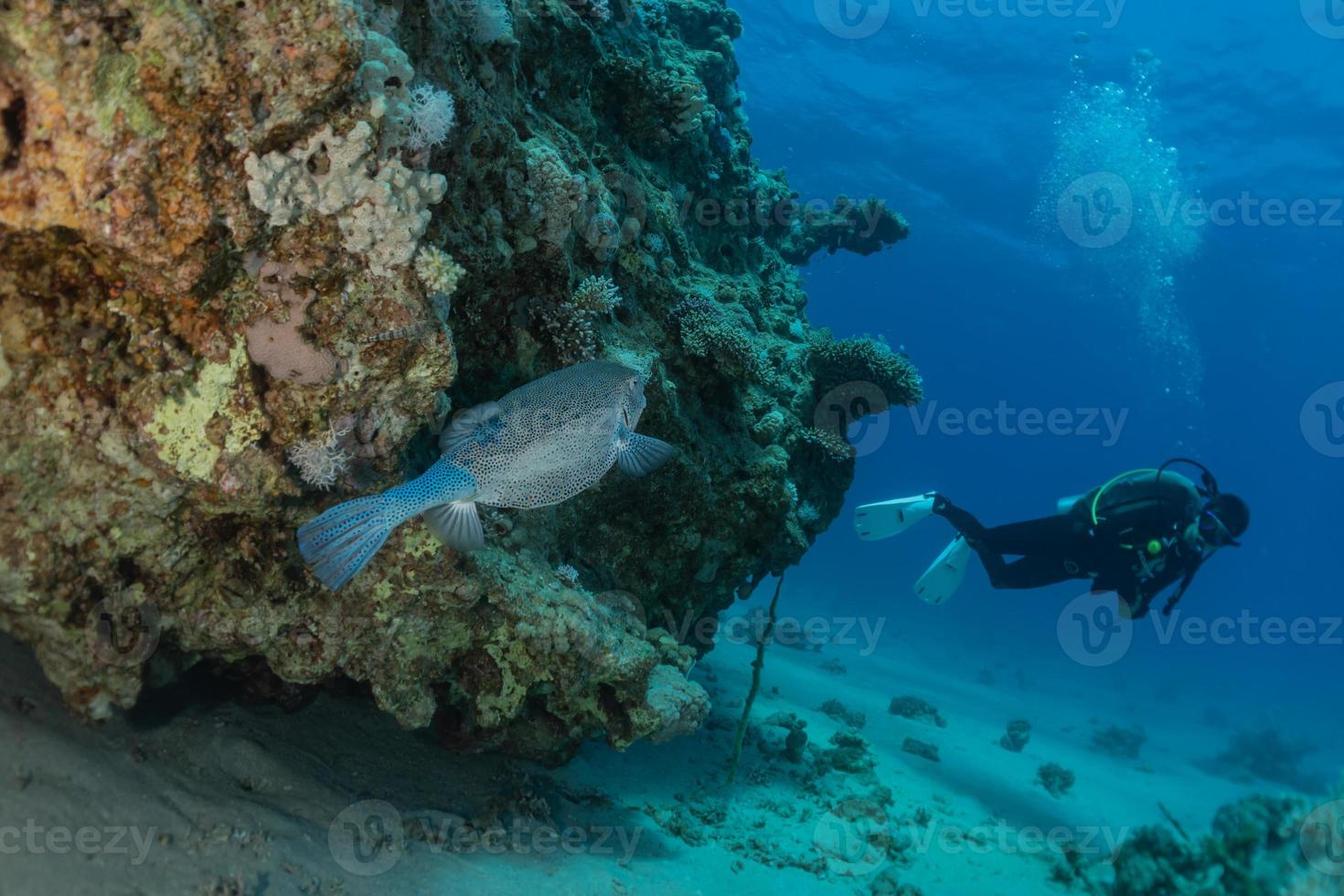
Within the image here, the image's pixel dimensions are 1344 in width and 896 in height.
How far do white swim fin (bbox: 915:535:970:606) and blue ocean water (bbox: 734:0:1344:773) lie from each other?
2444 mm

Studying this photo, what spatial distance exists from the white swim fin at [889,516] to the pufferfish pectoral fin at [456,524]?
858cm

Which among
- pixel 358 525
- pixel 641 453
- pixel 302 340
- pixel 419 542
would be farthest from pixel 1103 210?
pixel 358 525

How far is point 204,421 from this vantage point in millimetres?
2895

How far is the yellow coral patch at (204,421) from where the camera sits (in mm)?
2828

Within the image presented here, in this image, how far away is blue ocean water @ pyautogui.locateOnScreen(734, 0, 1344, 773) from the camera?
34.3 meters

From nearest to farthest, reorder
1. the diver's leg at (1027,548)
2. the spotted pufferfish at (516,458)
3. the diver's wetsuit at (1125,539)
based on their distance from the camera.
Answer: the spotted pufferfish at (516,458) → the diver's wetsuit at (1125,539) → the diver's leg at (1027,548)

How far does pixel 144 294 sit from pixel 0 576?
51.8 inches

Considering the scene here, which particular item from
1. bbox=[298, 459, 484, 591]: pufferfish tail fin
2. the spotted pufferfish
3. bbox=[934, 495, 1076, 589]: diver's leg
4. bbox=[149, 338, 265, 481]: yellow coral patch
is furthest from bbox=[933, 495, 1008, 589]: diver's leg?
bbox=[149, 338, 265, 481]: yellow coral patch

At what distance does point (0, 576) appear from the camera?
110 inches

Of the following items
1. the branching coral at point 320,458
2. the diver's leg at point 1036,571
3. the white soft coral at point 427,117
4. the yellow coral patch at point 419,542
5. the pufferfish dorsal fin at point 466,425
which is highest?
the white soft coral at point 427,117

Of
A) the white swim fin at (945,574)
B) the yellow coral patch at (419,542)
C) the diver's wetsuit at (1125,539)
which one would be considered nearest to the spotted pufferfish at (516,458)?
the yellow coral patch at (419,542)

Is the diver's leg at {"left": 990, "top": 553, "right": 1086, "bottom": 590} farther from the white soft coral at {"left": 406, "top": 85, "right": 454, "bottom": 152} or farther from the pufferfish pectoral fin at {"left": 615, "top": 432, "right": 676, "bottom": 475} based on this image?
the white soft coral at {"left": 406, "top": 85, "right": 454, "bottom": 152}

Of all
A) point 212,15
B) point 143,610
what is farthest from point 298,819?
point 212,15

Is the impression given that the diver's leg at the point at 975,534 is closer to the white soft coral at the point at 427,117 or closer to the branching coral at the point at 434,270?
the branching coral at the point at 434,270
